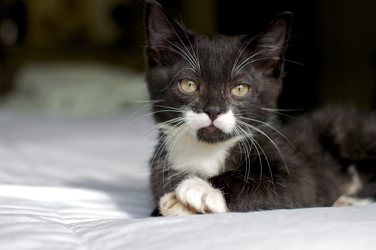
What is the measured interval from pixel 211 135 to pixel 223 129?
41 millimetres

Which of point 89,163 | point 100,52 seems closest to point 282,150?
point 89,163

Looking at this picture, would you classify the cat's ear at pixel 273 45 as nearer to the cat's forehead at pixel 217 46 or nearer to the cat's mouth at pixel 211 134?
the cat's forehead at pixel 217 46

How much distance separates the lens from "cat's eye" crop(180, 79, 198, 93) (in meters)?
1.36

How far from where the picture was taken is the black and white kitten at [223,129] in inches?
50.4

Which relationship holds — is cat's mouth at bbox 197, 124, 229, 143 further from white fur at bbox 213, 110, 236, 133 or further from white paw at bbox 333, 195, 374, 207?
white paw at bbox 333, 195, 374, 207

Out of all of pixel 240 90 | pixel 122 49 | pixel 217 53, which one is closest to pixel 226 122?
pixel 240 90

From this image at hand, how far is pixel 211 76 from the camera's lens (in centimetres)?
136

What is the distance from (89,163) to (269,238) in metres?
1.49

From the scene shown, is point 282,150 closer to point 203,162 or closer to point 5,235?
point 203,162

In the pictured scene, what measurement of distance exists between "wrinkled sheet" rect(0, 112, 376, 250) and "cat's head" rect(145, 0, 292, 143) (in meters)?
0.22

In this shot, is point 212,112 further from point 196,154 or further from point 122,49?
point 122,49

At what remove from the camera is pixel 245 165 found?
1.39 m

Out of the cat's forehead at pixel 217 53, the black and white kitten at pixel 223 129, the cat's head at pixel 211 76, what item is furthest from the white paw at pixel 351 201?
the cat's forehead at pixel 217 53

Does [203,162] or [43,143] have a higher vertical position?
[43,143]
